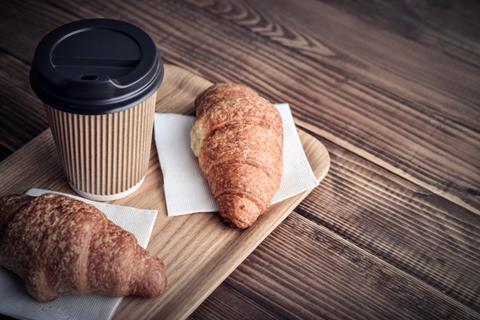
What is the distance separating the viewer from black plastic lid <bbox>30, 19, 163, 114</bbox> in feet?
2.97

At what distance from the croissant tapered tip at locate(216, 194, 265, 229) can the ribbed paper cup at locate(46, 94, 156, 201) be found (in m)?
0.19

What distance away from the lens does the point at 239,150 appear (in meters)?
1.10

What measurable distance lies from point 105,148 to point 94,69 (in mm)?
160

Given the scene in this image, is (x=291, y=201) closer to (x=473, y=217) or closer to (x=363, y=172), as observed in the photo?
(x=363, y=172)

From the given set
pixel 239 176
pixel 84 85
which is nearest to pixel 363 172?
pixel 239 176

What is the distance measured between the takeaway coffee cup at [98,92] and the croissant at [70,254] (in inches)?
4.8

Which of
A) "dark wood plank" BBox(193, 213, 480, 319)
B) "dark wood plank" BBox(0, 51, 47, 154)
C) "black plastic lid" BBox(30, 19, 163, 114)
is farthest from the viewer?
"dark wood plank" BBox(0, 51, 47, 154)

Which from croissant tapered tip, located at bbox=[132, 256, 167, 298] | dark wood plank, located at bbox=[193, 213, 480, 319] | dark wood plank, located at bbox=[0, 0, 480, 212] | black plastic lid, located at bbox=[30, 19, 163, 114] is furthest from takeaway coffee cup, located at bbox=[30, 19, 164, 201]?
dark wood plank, located at bbox=[0, 0, 480, 212]

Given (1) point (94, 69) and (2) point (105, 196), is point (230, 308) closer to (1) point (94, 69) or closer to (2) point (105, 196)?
(2) point (105, 196)

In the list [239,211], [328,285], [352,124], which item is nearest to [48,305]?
[239,211]

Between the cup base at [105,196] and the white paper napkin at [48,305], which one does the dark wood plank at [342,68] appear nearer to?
the cup base at [105,196]

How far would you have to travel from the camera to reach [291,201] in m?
1.14

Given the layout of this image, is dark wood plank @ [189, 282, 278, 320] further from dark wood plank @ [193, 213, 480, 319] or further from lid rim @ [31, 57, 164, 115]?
lid rim @ [31, 57, 164, 115]

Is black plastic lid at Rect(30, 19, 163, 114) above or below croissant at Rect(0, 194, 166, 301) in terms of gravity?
above
